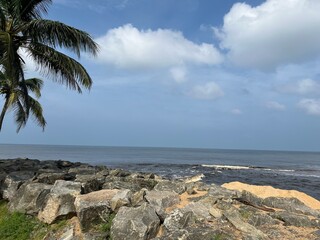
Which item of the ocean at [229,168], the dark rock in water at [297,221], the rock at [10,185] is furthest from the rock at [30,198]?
the ocean at [229,168]

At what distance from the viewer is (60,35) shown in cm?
1245

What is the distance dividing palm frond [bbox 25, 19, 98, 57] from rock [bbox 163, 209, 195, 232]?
7.99 metres

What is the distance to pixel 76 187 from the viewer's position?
8.56 m

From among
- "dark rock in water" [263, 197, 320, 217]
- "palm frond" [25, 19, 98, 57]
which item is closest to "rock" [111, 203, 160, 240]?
"dark rock in water" [263, 197, 320, 217]

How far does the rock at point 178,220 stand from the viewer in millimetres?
6748

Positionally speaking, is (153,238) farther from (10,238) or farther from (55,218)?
(10,238)

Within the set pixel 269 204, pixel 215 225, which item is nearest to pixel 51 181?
pixel 215 225

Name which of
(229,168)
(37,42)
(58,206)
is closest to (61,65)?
(37,42)

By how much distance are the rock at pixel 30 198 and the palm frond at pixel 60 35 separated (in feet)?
18.8

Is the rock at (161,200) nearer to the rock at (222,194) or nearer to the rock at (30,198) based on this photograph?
the rock at (222,194)

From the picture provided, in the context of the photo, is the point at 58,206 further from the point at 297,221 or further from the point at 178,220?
the point at 297,221

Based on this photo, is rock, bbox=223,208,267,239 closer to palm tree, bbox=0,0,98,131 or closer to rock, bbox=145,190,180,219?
rock, bbox=145,190,180,219

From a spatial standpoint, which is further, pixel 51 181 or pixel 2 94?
pixel 2 94

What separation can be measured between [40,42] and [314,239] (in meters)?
11.2
